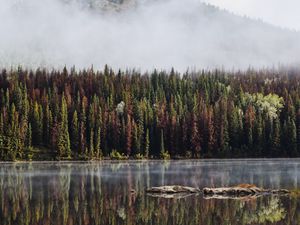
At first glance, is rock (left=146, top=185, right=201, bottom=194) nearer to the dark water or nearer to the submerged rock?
the submerged rock

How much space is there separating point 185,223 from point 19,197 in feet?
87.8

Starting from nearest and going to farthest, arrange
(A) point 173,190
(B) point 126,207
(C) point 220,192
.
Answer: (B) point 126,207 < (C) point 220,192 < (A) point 173,190

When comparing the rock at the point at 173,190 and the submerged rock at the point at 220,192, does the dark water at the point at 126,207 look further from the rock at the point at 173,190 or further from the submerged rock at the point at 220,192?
the rock at the point at 173,190

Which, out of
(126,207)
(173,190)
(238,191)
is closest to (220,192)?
(238,191)

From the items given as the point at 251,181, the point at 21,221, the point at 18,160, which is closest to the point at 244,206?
the point at 21,221

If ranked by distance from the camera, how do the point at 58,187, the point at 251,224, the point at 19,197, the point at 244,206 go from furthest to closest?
the point at 58,187 < the point at 19,197 < the point at 244,206 < the point at 251,224

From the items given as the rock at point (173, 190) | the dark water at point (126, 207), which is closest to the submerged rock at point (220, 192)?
the rock at point (173, 190)

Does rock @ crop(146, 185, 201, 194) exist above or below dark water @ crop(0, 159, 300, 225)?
above

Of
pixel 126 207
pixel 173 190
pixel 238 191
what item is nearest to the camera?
pixel 126 207

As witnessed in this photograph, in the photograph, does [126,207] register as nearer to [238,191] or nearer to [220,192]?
[220,192]

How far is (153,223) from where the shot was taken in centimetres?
5262

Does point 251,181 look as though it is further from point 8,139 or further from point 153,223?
point 8,139

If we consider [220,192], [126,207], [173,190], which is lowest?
[126,207]

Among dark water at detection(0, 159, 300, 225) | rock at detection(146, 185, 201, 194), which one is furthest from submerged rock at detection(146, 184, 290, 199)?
dark water at detection(0, 159, 300, 225)
